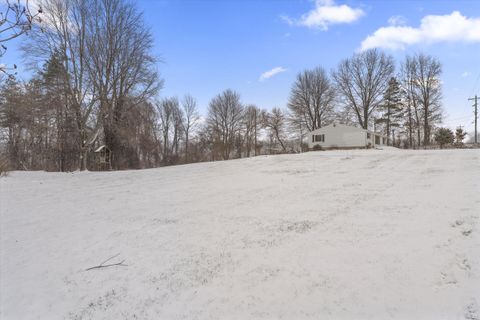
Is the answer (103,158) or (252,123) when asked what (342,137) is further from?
(103,158)

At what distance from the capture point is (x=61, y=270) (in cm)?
314

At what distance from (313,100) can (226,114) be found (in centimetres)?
1435

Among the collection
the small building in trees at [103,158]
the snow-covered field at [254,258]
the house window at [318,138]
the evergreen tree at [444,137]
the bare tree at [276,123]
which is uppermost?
the bare tree at [276,123]

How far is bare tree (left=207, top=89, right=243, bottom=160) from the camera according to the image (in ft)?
133

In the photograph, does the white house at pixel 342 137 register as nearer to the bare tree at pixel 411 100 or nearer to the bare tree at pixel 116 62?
the bare tree at pixel 411 100

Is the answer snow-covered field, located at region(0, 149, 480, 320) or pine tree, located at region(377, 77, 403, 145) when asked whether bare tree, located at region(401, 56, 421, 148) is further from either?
snow-covered field, located at region(0, 149, 480, 320)

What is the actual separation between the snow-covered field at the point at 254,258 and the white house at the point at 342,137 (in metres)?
26.3

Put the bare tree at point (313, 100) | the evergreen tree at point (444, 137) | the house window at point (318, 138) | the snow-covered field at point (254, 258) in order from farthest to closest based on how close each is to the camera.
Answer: the bare tree at point (313, 100)
the house window at point (318, 138)
the evergreen tree at point (444, 137)
the snow-covered field at point (254, 258)

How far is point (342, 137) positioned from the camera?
30.9 m

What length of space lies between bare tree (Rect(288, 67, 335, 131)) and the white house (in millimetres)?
6761

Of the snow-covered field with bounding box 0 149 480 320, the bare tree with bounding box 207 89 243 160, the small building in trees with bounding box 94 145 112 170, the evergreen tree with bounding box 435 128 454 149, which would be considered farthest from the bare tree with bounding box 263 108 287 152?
the snow-covered field with bounding box 0 149 480 320

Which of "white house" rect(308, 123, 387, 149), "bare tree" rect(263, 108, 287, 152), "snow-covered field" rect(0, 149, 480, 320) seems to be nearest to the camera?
"snow-covered field" rect(0, 149, 480, 320)

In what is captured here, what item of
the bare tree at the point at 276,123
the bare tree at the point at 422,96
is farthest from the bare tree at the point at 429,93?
the bare tree at the point at 276,123

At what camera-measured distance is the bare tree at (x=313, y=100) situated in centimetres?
3878
